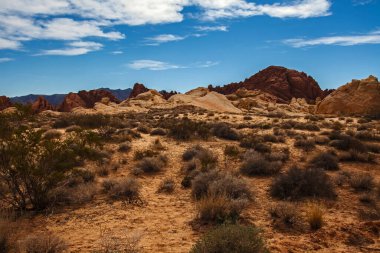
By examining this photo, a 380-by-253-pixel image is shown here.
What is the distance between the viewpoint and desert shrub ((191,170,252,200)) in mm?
7945

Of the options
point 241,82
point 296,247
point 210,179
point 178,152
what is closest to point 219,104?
point 178,152

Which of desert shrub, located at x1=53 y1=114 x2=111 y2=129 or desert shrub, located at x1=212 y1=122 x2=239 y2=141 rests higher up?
desert shrub, located at x1=53 y1=114 x2=111 y2=129

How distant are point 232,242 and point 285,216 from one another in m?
2.33

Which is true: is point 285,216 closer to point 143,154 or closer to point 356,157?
point 356,157

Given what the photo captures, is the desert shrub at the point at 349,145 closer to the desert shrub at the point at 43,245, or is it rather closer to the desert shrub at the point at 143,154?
the desert shrub at the point at 143,154

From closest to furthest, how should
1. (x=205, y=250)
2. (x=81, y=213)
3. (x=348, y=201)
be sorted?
1. (x=205, y=250)
2. (x=81, y=213)
3. (x=348, y=201)

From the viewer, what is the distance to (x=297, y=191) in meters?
8.44

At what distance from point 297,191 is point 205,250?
442cm

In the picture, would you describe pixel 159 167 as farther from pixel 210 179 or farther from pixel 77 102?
pixel 77 102

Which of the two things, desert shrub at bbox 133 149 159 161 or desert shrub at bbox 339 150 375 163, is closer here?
desert shrub at bbox 339 150 375 163

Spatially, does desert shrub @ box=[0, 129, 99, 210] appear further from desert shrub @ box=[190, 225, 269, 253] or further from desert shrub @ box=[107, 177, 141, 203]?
desert shrub @ box=[190, 225, 269, 253]

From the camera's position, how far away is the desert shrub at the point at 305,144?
47.1 ft

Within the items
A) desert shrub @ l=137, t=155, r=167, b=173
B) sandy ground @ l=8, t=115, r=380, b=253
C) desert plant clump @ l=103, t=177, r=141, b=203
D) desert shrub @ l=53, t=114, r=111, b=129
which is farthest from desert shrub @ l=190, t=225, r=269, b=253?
desert shrub @ l=53, t=114, r=111, b=129

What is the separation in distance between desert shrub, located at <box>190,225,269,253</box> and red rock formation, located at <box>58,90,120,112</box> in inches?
3639
